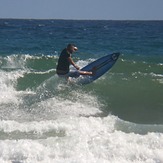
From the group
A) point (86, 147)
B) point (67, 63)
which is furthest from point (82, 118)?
point (67, 63)

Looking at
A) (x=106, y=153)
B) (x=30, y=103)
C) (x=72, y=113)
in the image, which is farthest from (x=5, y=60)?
(x=106, y=153)

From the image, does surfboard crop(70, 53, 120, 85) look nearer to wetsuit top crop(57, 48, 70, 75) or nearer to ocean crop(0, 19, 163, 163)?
ocean crop(0, 19, 163, 163)

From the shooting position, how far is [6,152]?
7473mm

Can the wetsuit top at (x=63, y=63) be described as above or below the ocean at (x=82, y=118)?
Answer: above

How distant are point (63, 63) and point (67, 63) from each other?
130mm

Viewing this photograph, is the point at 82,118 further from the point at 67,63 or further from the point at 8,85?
the point at 8,85

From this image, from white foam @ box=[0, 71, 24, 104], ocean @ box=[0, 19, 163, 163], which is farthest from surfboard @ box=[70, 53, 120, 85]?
white foam @ box=[0, 71, 24, 104]

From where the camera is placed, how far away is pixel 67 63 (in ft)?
39.4

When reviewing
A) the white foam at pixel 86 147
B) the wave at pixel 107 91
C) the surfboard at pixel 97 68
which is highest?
the surfboard at pixel 97 68

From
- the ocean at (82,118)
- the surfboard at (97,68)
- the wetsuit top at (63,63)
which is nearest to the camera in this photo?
the ocean at (82,118)

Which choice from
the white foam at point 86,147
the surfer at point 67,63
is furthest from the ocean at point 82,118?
the surfer at point 67,63

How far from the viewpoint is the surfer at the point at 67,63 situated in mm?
11789

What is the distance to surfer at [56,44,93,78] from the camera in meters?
11.8

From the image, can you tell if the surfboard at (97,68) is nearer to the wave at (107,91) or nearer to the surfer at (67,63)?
the wave at (107,91)
